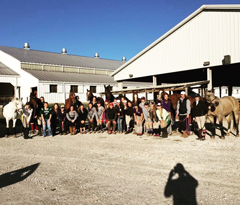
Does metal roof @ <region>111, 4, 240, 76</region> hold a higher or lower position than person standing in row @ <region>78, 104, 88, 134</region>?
higher

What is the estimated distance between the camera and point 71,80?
1205 inches

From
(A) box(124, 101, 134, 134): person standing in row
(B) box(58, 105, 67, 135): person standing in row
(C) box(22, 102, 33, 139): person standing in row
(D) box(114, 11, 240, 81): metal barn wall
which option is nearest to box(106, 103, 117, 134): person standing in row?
(A) box(124, 101, 134, 134): person standing in row

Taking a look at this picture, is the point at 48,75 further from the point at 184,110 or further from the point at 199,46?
the point at 184,110

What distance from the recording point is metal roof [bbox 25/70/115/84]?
29.0 meters

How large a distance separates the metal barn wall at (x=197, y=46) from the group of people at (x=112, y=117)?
13.8ft

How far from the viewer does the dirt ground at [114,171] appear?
4023mm

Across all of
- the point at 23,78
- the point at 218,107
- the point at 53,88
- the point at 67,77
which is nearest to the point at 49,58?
the point at 67,77

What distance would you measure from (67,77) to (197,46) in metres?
21.4

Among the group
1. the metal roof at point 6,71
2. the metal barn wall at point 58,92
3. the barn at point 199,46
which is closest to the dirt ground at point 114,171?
the barn at point 199,46

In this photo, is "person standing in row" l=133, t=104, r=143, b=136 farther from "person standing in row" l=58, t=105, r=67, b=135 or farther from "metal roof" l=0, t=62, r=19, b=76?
"metal roof" l=0, t=62, r=19, b=76

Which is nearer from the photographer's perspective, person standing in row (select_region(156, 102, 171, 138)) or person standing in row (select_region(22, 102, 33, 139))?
person standing in row (select_region(156, 102, 171, 138))

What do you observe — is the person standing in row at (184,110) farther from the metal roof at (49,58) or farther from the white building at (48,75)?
the metal roof at (49,58)

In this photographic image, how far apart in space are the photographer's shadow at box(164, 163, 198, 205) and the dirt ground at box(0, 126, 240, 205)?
0.35 ft

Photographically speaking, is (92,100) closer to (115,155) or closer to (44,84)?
(115,155)
